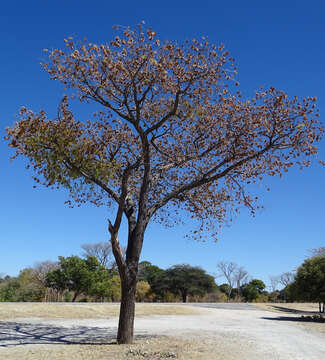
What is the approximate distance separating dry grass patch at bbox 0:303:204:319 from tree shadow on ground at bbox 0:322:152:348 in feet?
11.5

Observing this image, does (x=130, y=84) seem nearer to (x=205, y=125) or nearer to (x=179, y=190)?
(x=205, y=125)

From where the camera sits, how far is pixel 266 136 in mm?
11016

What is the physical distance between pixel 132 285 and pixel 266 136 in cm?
587

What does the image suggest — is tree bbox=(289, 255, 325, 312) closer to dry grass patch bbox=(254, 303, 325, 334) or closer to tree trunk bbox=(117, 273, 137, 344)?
dry grass patch bbox=(254, 303, 325, 334)

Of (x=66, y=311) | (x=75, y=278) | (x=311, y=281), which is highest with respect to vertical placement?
(x=311, y=281)

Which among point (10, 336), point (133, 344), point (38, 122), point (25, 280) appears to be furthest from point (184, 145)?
point (25, 280)

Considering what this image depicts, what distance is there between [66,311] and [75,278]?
48.0ft

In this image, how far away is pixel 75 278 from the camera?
34312 millimetres

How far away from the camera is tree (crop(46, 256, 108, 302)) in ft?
112

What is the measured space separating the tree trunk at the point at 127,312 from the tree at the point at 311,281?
44.8 feet

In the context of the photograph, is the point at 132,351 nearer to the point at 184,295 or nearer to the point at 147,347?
the point at 147,347

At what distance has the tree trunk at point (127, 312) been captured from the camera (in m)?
10.3

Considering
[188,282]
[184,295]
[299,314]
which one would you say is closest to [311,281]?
[299,314]

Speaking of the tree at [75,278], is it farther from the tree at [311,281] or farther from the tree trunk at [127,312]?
the tree trunk at [127,312]
